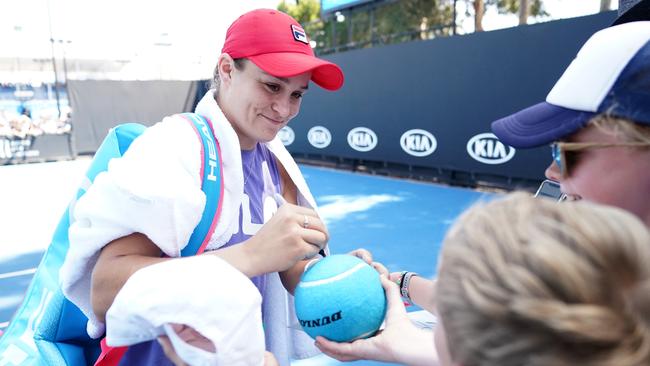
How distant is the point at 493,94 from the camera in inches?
305

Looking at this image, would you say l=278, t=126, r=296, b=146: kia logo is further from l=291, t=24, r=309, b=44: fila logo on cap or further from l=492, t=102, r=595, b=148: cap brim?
l=492, t=102, r=595, b=148: cap brim

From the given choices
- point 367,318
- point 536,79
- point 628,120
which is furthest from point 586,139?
point 536,79

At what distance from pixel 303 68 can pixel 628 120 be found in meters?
0.94

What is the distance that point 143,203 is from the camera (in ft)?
3.57

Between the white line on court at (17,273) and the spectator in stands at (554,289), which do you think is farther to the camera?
the white line on court at (17,273)

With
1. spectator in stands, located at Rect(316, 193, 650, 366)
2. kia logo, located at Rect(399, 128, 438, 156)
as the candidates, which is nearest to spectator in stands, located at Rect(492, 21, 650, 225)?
spectator in stands, located at Rect(316, 193, 650, 366)

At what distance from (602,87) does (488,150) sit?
7.34 m

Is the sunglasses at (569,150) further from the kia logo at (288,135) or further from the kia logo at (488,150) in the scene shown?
the kia logo at (288,135)

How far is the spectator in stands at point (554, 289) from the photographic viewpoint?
56 cm

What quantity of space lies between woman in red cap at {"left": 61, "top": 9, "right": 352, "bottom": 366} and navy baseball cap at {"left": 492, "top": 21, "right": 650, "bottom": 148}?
2.15 feet

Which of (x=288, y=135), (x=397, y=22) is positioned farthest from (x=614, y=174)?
(x=397, y=22)

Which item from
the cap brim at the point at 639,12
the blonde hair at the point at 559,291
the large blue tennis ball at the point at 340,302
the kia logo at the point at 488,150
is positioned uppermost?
the cap brim at the point at 639,12

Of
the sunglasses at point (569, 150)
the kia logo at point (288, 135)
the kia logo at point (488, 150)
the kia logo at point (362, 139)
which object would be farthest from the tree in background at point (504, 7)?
the sunglasses at point (569, 150)

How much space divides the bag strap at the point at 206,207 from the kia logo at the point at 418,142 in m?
8.07
